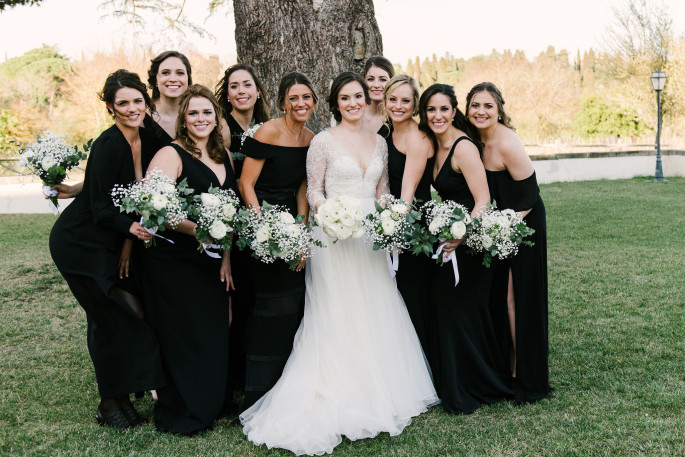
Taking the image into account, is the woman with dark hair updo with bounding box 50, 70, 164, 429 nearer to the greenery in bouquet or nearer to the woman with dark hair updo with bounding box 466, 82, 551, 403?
the greenery in bouquet

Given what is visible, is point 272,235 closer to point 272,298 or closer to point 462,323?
point 272,298

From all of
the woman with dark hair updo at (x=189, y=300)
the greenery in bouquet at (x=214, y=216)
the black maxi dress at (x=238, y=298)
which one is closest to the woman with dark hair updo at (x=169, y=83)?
the black maxi dress at (x=238, y=298)

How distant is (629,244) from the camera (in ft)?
38.0

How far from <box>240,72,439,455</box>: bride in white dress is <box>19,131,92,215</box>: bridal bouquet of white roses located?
1844 mm

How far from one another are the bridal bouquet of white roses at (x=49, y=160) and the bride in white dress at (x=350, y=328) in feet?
6.05

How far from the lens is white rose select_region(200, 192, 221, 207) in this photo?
421 centimetres

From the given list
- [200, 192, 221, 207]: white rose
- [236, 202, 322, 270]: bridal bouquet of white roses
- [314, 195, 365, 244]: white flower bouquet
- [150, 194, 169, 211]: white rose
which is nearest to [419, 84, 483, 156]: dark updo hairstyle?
[314, 195, 365, 244]: white flower bouquet

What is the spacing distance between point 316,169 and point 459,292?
57.6 inches

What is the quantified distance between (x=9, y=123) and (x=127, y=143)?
1100 inches

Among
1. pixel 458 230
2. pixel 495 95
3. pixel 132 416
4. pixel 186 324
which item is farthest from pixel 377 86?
pixel 132 416

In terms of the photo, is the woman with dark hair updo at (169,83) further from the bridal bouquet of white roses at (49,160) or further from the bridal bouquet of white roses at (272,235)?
the bridal bouquet of white roses at (272,235)

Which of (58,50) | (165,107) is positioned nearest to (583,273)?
(165,107)

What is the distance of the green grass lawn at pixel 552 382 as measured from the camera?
4148 mm

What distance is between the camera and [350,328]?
4691 mm
